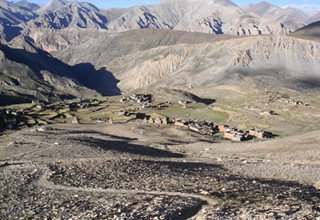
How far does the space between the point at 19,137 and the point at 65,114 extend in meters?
69.4

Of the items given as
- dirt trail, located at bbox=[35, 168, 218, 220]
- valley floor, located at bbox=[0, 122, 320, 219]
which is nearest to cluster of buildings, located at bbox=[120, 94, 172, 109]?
valley floor, located at bbox=[0, 122, 320, 219]

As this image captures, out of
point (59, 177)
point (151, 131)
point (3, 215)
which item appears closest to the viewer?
point (3, 215)

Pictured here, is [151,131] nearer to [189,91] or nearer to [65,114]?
[65,114]

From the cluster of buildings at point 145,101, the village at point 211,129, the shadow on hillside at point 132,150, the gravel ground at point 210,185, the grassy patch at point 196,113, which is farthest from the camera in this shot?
the cluster of buildings at point 145,101

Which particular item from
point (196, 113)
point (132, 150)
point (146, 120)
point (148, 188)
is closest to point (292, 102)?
point (196, 113)

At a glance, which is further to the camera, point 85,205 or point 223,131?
point 223,131

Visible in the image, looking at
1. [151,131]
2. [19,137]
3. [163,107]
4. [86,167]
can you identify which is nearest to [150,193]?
[86,167]

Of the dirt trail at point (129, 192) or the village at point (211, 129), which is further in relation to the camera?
the village at point (211, 129)

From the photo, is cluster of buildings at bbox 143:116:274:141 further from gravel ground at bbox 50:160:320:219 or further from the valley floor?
gravel ground at bbox 50:160:320:219

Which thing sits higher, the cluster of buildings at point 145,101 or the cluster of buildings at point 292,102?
the cluster of buildings at point 292,102

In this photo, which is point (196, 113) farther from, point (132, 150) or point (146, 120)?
point (132, 150)

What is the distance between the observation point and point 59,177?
3006 cm

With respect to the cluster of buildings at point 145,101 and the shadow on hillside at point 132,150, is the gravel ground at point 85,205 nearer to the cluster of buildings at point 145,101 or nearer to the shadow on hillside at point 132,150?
the shadow on hillside at point 132,150

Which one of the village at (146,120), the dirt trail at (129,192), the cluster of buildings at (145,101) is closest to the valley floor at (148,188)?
→ the dirt trail at (129,192)
